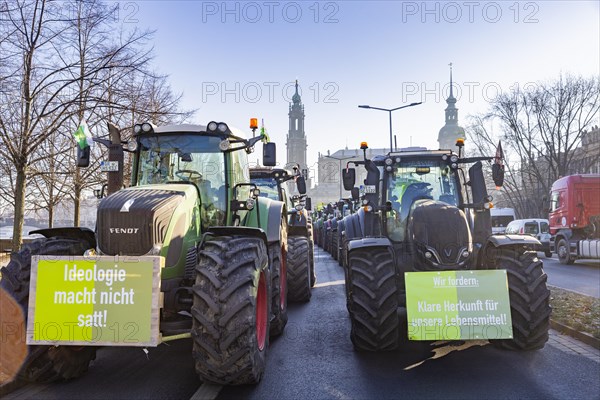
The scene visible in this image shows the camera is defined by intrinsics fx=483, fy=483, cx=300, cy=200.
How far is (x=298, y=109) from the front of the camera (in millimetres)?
127938

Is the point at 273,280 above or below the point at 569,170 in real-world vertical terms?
below

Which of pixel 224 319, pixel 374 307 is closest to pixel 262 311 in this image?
pixel 224 319

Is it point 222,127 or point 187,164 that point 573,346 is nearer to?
point 222,127

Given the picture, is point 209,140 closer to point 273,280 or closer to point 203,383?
point 273,280

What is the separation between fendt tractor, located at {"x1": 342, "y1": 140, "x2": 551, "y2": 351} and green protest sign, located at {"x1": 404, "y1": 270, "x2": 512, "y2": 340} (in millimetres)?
28

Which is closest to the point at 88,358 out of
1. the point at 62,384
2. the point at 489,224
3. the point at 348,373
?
the point at 62,384

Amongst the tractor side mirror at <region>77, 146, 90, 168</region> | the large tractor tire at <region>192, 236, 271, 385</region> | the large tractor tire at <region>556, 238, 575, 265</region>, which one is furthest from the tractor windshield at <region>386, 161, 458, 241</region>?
the large tractor tire at <region>556, 238, 575, 265</region>

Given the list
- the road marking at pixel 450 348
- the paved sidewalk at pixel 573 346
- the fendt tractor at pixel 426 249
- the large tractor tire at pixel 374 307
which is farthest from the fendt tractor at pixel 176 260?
the paved sidewalk at pixel 573 346

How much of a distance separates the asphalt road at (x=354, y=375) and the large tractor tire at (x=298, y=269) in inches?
103

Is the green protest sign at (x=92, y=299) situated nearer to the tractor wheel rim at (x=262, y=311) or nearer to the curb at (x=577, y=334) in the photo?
the tractor wheel rim at (x=262, y=311)

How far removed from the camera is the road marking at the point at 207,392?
4.29 m

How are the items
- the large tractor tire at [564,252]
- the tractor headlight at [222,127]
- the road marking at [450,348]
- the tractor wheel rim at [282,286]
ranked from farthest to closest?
the large tractor tire at [564,252] → the tractor wheel rim at [282,286] → the tractor headlight at [222,127] → the road marking at [450,348]

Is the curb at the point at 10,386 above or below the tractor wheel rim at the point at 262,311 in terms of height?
below

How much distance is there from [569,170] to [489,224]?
3337cm
